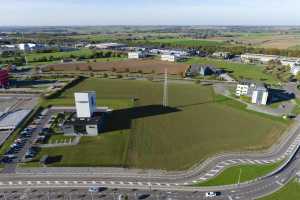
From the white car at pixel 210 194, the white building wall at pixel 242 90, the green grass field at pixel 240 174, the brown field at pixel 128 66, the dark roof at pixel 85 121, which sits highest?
the brown field at pixel 128 66

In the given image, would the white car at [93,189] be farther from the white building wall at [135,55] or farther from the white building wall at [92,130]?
the white building wall at [135,55]

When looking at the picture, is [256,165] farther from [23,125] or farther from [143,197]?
[23,125]

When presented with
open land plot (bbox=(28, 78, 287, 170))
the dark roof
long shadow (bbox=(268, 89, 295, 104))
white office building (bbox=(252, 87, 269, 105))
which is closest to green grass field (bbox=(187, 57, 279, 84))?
long shadow (bbox=(268, 89, 295, 104))

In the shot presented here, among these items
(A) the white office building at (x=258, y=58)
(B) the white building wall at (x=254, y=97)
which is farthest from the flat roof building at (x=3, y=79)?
(A) the white office building at (x=258, y=58)

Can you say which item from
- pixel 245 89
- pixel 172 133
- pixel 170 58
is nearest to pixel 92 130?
pixel 172 133

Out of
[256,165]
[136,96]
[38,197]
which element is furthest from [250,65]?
[38,197]

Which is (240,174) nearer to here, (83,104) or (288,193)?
(288,193)
